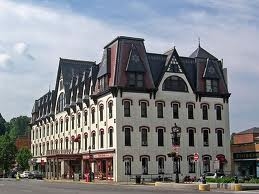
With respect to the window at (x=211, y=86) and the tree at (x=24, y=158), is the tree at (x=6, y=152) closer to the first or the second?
the tree at (x=24, y=158)

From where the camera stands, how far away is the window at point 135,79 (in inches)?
2421

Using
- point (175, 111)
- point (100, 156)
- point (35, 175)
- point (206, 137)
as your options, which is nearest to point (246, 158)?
point (206, 137)

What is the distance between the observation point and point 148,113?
62.3m

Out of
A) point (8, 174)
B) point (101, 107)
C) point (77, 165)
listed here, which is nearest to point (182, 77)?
point (101, 107)

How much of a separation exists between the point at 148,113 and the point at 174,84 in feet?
18.0

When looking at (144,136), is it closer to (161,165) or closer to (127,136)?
(127,136)

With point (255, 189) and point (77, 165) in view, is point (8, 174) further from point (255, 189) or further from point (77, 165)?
point (255, 189)

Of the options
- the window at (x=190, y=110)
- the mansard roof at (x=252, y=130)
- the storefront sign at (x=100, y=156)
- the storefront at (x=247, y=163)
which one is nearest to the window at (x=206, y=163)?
the window at (x=190, y=110)

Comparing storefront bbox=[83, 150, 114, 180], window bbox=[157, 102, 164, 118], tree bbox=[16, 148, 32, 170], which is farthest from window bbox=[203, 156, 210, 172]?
tree bbox=[16, 148, 32, 170]

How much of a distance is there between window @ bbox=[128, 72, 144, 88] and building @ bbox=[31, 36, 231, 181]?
0.11 m

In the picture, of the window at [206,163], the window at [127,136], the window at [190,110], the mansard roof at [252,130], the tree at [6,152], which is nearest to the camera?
the window at [127,136]

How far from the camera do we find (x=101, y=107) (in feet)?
211

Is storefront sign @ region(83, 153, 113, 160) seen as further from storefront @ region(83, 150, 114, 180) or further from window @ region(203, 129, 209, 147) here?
window @ region(203, 129, 209, 147)

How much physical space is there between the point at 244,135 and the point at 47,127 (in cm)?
3541
